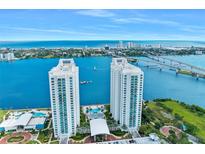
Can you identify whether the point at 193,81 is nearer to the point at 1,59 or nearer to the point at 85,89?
the point at 85,89

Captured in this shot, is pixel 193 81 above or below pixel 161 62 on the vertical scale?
below

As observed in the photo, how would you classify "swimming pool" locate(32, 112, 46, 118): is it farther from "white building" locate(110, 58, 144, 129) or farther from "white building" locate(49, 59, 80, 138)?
Result: "white building" locate(110, 58, 144, 129)

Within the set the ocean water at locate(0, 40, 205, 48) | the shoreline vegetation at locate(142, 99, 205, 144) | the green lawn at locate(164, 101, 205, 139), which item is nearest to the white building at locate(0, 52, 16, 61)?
the ocean water at locate(0, 40, 205, 48)

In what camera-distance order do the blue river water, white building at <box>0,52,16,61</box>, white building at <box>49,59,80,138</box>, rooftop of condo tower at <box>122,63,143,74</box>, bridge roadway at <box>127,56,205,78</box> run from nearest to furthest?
white building at <box>49,59,80,138</box>
rooftop of condo tower at <box>122,63,143,74</box>
white building at <box>0,52,16,61</box>
the blue river water
bridge roadway at <box>127,56,205,78</box>

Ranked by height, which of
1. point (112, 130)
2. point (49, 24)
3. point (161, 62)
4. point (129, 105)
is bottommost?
point (112, 130)

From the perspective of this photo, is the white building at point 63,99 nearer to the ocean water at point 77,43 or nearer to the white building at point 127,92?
the ocean water at point 77,43
